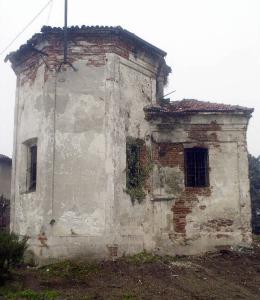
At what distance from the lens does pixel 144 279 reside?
10406 mm

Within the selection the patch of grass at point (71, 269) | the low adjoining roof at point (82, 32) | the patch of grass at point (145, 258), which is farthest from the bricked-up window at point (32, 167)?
the patch of grass at point (145, 258)

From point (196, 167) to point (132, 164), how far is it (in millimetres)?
2552

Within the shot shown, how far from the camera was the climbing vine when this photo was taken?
1318 centimetres

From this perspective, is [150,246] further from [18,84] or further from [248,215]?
[18,84]

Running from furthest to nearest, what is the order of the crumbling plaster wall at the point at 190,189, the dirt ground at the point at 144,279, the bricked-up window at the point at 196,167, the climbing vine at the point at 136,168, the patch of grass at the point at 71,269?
1. the bricked-up window at the point at 196,167
2. the crumbling plaster wall at the point at 190,189
3. the climbing vine at the point at 136,168
4. the patch of grass at the point at 71,269
5. the dirt ground at the point at 144,279

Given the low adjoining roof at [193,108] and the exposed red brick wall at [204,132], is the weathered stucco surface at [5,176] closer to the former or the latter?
the low adjoining roof at [193,108]

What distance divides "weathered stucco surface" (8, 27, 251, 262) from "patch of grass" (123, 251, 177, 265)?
0.27 metres

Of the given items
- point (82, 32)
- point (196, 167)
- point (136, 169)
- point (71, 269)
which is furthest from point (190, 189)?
point (82, 32)

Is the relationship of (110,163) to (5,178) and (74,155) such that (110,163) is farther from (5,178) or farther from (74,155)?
(5,178)

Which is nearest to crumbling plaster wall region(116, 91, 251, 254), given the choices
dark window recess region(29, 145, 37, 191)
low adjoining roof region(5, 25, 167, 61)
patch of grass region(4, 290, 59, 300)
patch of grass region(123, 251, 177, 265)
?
patch of grass region(123, 251, 177, 265)

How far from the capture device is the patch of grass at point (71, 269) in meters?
10.7

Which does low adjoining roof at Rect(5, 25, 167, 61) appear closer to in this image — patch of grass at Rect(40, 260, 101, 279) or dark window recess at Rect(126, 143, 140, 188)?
dark window recess at Rect(126, 143, 140, 188)

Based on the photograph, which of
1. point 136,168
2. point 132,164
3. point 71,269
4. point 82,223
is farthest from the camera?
point 136,168

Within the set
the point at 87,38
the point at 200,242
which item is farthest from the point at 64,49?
the point at 200,242
